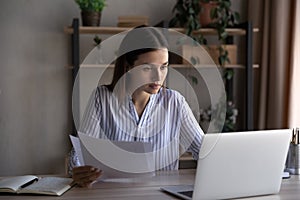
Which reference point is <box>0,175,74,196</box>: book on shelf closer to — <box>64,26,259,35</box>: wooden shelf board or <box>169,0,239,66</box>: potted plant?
<box>64,26,259,35</box>: wooden shelf board

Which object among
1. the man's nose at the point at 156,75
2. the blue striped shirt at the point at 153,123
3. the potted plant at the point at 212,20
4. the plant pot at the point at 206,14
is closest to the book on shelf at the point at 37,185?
the blue striped shirt at the point at 153,123

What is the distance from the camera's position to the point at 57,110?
11.6ft

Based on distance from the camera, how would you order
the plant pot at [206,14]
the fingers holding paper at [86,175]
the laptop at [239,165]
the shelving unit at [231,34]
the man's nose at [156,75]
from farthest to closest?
the plant pot at [206,14]
the shelving unit at [231,34]
the man's nose at [156,75]
the fingers holding paper at [86,175]
the laptop at [239,165]

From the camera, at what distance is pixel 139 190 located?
1.65m

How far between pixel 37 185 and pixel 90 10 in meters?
1.84

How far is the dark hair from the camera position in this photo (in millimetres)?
2053

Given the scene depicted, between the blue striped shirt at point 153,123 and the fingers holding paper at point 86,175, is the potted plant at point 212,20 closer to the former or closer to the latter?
the blue striped shirt at point 153,123

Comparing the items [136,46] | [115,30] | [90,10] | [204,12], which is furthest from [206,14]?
[136,46]

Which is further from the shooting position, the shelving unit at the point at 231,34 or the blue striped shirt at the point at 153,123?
the shelving unit at the point at 231,34

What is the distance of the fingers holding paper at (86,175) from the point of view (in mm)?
1694

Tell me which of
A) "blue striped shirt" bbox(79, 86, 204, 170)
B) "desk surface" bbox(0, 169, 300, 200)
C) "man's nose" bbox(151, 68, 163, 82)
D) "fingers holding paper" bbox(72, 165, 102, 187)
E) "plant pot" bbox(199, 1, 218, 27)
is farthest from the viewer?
"plant pot" bbox(199, 1, 218, 27)

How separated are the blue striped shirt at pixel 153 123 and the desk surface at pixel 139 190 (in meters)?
0.20

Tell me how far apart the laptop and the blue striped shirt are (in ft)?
1.63

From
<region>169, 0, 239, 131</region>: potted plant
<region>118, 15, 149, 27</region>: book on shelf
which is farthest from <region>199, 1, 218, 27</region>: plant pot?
<region>118, 15, 149, 27</region>: book on shelf
